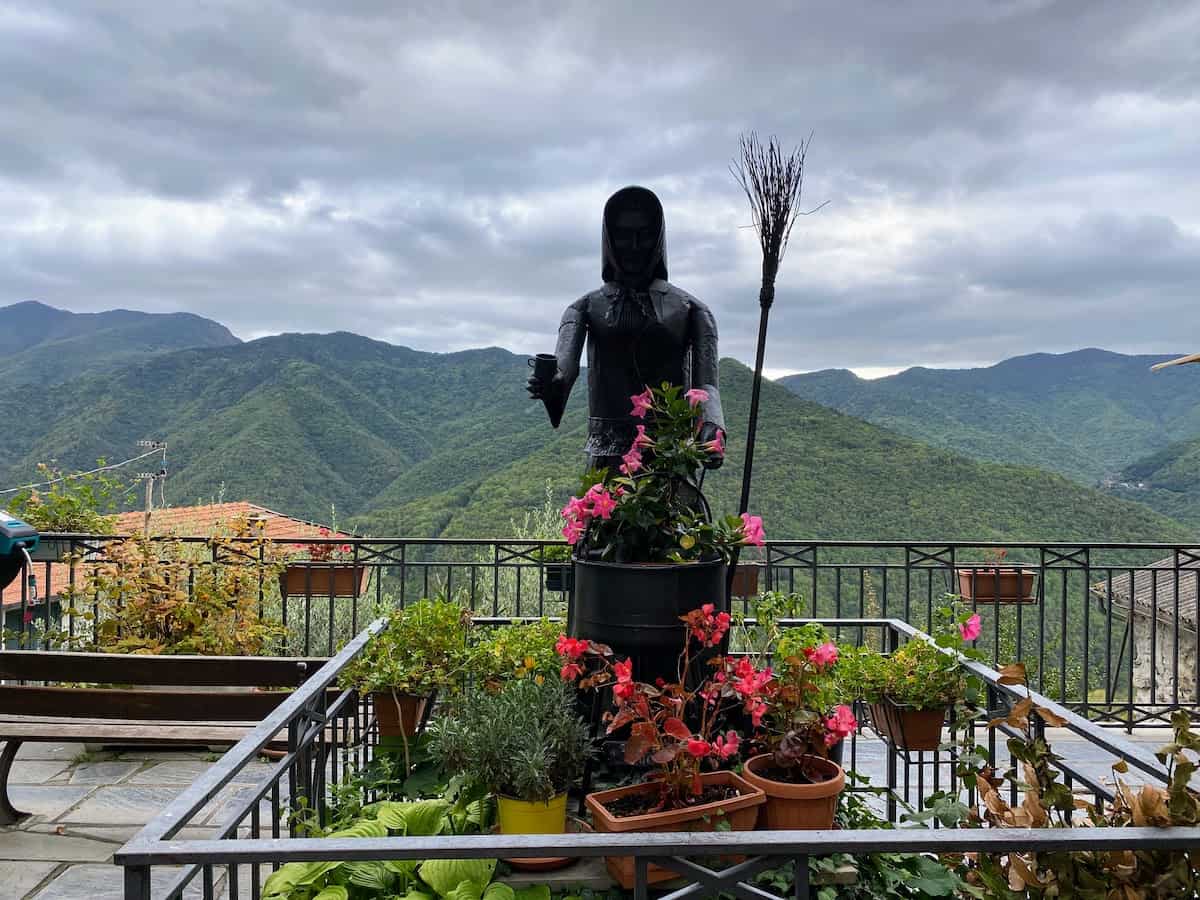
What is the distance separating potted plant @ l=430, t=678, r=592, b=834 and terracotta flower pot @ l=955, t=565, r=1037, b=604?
457 centimetres

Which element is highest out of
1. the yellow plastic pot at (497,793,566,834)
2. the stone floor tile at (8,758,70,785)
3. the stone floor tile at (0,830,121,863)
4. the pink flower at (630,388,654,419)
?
the pink flower at (630,388,654,419)

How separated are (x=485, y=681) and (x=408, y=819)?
88 cm

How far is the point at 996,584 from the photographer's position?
21.0 ft

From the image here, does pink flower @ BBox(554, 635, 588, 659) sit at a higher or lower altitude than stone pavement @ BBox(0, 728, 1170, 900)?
higher

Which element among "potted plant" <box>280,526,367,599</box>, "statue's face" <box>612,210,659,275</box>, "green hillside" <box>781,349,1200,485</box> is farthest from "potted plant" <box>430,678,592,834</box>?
"green hillside" <box>781,349,1200,485</box>

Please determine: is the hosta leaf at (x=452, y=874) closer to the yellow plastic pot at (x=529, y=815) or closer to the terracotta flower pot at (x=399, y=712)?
the yellow plastic pot at (x=529, y=815)

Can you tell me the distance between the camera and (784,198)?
337 centimetres

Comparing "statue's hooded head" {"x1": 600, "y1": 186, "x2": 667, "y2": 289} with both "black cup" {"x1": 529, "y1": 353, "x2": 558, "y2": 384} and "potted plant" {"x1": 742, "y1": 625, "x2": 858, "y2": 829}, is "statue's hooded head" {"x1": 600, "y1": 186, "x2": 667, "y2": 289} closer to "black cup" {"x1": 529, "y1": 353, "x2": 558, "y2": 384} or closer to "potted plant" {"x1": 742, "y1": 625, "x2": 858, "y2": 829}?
"black cup" {"x1": 529, "y1": 353, "x2": 558, "y2": 384}

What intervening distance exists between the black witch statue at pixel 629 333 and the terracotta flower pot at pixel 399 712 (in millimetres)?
1322

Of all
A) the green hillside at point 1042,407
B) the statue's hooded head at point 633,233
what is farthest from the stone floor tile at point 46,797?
the green hillside at point 1042,407

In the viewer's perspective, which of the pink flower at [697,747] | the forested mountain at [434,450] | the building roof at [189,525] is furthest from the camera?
the forested mountain at [434,450]

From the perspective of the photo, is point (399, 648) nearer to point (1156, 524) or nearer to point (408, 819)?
point (408, 819)

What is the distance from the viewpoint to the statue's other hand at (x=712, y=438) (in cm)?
340

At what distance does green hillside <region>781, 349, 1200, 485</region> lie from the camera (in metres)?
36.1
